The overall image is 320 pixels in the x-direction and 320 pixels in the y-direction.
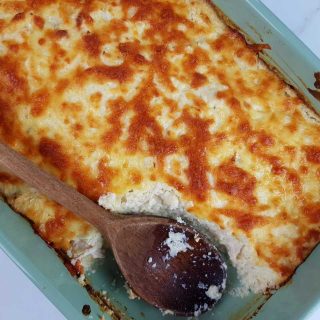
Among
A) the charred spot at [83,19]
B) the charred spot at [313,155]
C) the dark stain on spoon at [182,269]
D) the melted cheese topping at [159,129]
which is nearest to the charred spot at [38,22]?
the melted cheese topping at [159,129]

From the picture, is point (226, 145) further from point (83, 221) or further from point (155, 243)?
point (83, 221)

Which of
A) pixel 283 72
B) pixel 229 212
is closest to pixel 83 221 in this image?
pixel 229 212

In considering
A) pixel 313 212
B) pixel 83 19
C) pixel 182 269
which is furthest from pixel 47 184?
pixel 313 212

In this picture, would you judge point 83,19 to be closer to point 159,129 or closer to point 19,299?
point 159,129

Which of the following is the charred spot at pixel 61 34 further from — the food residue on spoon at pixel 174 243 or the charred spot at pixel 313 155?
the charred spot at pixel 313 155

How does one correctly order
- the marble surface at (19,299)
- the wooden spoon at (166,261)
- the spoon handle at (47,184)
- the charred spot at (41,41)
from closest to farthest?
the spoon handle at (47,184), the wooden spoon at (166,261), the charred spot at (41,41), the marble surface at (19,299)

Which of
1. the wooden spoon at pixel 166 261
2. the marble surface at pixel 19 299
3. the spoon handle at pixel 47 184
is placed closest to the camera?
the spoon handle at pixel 47 184
